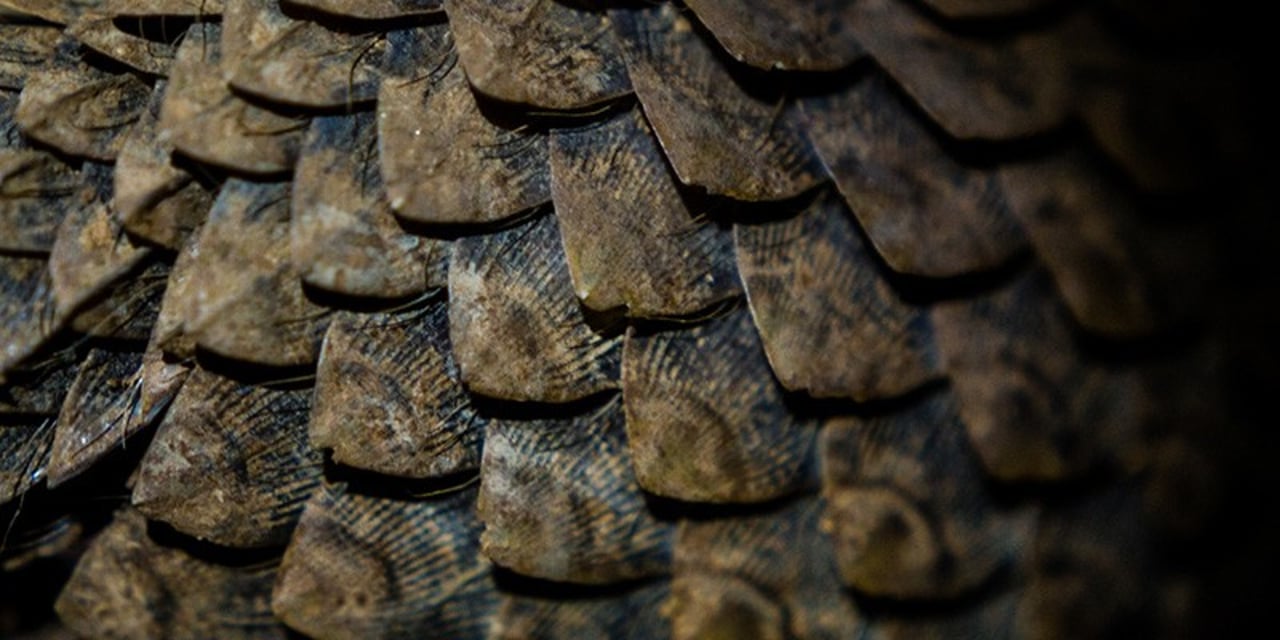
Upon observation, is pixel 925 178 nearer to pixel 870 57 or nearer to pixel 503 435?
pixel 870 57

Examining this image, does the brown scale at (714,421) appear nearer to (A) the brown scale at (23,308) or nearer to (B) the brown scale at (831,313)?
(B) the brown scale at (831,313)

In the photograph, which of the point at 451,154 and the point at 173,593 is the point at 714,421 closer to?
the point at 451,154

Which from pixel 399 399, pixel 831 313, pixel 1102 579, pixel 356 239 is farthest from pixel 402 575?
pixel 1102 579

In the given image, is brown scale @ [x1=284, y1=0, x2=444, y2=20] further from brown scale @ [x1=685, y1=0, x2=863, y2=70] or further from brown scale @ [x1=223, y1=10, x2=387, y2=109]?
brown scale @ [x1=685, y1=0, x2=863, y2=70]

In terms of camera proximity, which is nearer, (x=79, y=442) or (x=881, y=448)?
(x=881, y=448)

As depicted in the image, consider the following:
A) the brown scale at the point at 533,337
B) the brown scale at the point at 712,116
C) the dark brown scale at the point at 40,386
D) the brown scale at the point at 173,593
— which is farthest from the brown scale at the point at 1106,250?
the dark brown scale at the point at 40,386

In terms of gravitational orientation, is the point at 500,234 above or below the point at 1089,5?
below

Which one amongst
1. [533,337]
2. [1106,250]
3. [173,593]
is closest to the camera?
[1106,250]

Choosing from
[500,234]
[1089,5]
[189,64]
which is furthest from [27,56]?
[1089,5]
